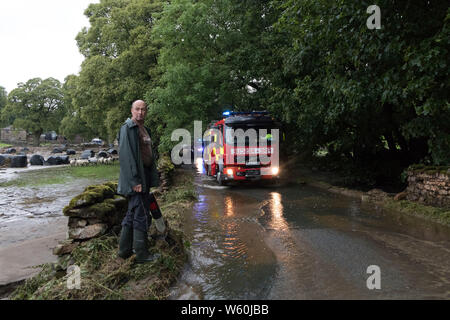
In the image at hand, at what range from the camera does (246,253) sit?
5.59 metres

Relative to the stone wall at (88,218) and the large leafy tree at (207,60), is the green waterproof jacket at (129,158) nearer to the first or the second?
the stone wall at (88,218)

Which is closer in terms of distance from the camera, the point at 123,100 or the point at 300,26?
the point at 300,26

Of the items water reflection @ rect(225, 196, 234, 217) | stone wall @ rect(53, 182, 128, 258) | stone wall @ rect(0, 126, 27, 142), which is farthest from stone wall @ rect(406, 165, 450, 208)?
stone wall @ rect(0, 126, 27, 142)

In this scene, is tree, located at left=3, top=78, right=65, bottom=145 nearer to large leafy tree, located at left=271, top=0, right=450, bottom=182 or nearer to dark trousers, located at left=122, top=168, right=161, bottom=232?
large leafy tree, located at left=271, top=0, right=450, bottom=182

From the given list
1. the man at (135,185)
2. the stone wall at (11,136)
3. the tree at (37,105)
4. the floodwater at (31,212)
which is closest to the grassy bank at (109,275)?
the man at (135,185)

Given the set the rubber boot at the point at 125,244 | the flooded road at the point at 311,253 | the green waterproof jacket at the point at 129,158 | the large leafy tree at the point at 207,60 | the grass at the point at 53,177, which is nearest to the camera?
the flooded road at the point at 311,253

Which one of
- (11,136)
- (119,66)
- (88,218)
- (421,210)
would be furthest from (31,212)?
(11,136)

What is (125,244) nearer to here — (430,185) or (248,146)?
(430,185)

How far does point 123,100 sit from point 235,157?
1729 centimetres

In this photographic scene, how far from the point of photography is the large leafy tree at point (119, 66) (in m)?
26.6

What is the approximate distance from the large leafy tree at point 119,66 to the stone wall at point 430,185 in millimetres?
20477

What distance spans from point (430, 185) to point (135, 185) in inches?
304
